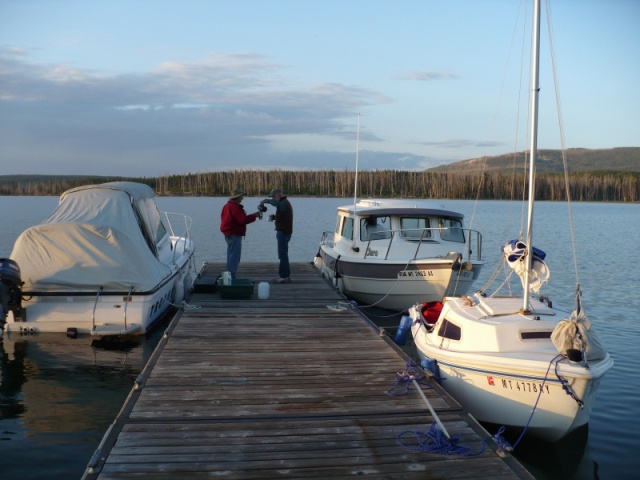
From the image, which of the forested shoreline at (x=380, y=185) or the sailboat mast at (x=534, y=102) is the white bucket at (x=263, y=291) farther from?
the forested shoreline at (x=380, y=185)

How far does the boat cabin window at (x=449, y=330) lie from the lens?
8.01m

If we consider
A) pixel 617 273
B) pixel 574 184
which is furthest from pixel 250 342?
pixel 574 184

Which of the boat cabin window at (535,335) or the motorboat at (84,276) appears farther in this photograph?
the motorboat at (84,276)

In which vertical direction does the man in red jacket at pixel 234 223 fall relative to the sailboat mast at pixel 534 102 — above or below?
below

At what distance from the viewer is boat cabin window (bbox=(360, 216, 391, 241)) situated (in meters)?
15.0

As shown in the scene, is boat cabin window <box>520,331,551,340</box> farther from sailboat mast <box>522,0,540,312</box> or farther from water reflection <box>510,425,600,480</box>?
water reflection <box>510,425,600,480</box>

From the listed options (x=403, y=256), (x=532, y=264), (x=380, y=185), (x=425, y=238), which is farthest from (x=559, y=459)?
(x=380, y=185)

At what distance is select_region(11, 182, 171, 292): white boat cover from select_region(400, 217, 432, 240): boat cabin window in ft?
18.7

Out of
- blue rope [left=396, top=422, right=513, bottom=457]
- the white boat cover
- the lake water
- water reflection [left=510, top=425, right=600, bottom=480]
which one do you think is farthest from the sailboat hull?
the white boat cover

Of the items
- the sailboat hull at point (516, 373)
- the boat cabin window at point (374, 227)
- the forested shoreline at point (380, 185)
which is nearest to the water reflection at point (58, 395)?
→ the sailboat hull at point (516, 373)

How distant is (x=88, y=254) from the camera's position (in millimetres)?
11305

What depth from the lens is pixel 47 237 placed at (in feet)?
37.3

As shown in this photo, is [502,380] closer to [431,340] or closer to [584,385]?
[584,385]

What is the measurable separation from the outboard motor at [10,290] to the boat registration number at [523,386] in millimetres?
7618
